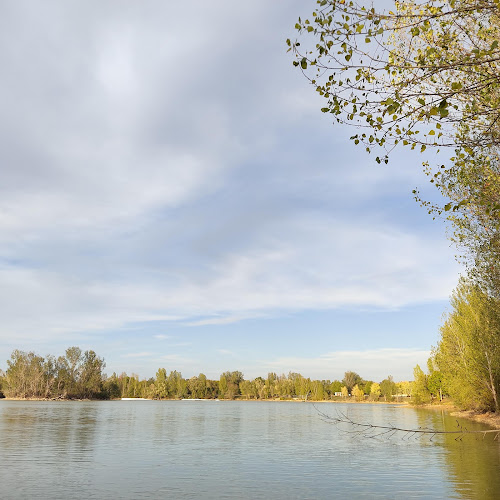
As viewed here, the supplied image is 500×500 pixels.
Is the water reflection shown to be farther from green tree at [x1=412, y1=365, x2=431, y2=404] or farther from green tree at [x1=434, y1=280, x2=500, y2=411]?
green tree at [x1=412, y1=365, x2=431, y2=404]

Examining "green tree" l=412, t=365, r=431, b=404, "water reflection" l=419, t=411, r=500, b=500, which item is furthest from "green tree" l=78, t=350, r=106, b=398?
"water reflection" l=419, t=411, r=500, b=500

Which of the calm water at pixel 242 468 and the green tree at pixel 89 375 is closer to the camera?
the calm water at pixel 242 468

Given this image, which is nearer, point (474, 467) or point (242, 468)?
point (474, 467)

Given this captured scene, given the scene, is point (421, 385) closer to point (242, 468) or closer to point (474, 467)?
point (474, 467)

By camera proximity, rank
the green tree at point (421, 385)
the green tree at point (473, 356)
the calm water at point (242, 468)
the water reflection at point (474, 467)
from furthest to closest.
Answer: the green tree at point (421, 385) < the green tree at point (473, 356) < the calm water at point (242, 468) < the water reflection at point (474, 467)

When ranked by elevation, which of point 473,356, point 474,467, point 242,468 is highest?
point 473,356

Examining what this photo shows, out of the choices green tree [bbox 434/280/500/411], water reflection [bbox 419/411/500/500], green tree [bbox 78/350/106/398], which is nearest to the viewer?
water reflection [bbox 419/411/500/500]

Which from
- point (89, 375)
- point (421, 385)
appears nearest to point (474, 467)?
point (421, 385)

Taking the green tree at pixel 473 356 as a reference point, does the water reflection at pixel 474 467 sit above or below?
below

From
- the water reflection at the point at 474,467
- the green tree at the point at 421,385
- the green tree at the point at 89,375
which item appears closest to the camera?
the water reflection at the point at 474,467

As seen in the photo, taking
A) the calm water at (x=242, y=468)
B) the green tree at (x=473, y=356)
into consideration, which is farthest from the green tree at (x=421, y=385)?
the calm water at (x=242, y=468)

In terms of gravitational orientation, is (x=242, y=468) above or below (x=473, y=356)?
below

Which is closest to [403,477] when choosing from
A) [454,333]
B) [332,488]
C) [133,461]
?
[332,488]

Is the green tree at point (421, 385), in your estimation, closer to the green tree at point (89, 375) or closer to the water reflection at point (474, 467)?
the water reflection at point (474, 467)
